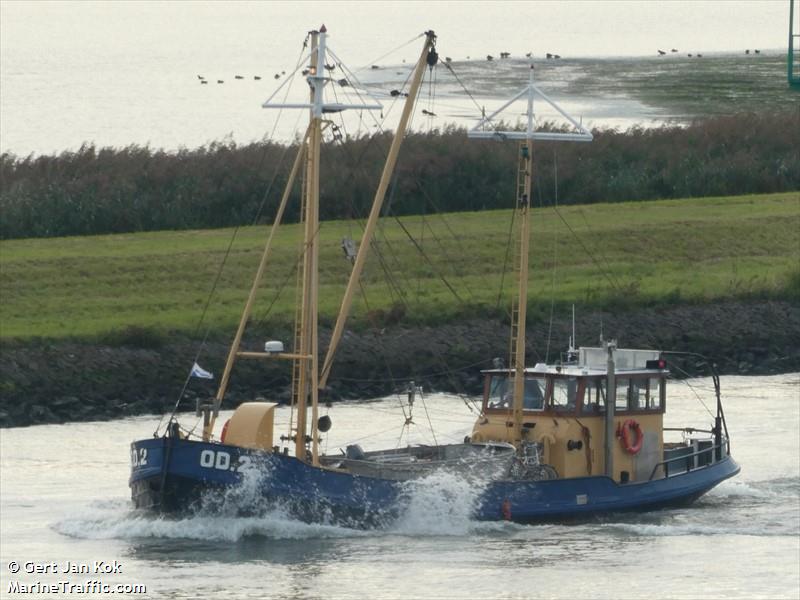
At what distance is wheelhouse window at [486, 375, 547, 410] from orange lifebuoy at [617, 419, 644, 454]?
5.44 feet

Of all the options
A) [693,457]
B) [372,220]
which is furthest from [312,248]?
[693,457]

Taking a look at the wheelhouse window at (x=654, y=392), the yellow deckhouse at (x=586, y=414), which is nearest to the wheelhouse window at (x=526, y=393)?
the yellow deckhouse at (x=586, y=414)

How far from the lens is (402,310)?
59406 millimetres

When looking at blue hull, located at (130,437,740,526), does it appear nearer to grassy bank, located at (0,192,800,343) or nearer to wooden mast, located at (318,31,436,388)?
wooden mast, located at (318,31,436,388)

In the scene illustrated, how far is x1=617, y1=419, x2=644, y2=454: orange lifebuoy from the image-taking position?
143 feet

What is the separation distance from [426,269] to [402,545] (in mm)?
26263

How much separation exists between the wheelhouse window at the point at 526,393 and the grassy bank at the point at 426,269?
1312 cm

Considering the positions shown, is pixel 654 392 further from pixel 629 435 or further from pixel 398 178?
pixel 398 178

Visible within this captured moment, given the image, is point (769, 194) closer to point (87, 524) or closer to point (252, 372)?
point (252, 372)

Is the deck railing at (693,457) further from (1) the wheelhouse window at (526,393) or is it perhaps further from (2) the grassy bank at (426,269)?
(2) the grassy bank at (426,269)

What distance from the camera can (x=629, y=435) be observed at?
4388 centimetres

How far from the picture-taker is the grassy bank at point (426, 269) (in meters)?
58.8

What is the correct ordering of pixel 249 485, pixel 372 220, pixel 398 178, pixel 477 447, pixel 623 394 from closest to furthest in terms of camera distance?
pixel 249 485 < pixel 372 220 < pixel 477 447 < pixel 623 394 < pixel 398 178

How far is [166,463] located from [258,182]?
1271 inches
